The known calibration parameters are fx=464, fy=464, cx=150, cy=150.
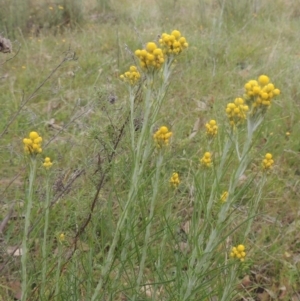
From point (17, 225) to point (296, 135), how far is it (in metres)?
1.86

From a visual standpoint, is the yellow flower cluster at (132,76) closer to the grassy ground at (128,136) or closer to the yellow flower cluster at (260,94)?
the grassy ground at (128,136)

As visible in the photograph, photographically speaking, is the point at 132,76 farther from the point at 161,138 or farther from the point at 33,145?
A: the point at 33,145

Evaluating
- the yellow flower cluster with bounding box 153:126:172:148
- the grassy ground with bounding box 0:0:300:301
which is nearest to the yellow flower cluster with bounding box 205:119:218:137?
the grassy ground with bounding box 0:0:300:301

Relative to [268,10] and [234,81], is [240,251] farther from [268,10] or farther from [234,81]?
[268,10]

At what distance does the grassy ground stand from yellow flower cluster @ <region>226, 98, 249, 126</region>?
8 centimetres

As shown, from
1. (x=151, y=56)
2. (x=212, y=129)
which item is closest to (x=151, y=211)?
(x=212, y=129)

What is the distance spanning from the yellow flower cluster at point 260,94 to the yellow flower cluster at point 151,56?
0.71ft

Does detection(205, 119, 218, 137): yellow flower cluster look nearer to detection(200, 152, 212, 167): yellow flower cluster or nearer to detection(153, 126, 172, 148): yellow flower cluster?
detection(200, 152, 212, 167): yellow flower cluster

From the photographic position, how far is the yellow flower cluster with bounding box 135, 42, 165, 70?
1094 mm

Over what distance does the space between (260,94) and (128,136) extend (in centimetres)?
52

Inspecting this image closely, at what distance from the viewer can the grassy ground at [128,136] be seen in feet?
5.05

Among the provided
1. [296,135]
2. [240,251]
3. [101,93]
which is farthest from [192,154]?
[240,251]

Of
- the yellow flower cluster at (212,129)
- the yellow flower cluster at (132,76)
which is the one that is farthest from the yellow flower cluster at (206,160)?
the yellow flower cluster at (132,76)

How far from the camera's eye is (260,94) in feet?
3.36
